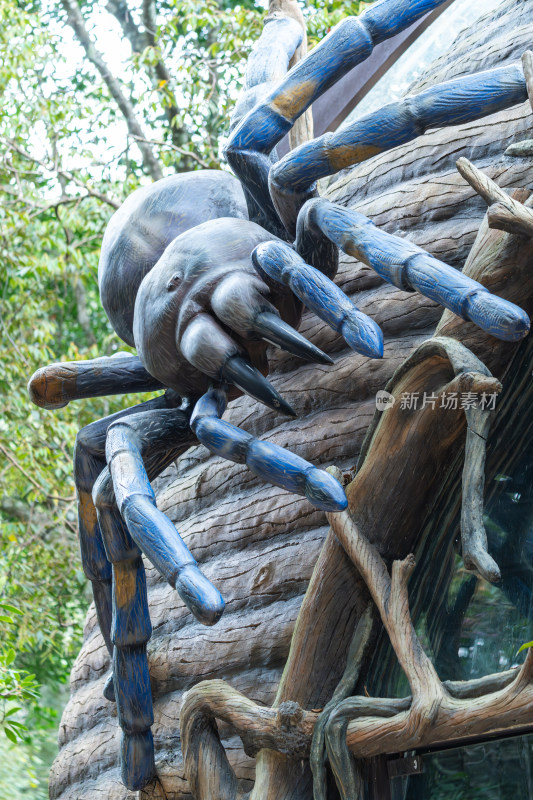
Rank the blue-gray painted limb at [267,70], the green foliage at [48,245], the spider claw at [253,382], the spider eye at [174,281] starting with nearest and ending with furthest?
the spider claw at [253,382] < the spider eye at [174,281] < the blue-gray painted limb at [267,70] < the green foliage at [48,245]

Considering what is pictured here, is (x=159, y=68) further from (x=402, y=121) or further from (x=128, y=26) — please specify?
(x=402, y=121)

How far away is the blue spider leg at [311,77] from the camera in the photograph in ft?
5.07

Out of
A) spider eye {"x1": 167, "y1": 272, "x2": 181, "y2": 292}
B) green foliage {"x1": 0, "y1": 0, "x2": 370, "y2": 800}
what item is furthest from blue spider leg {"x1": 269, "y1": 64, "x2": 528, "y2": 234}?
green foliage {"x1": 0, "y1": 0, "x2": 370, "y2": 800}

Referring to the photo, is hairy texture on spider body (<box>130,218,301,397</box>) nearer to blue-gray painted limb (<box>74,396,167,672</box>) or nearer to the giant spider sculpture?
the giant spider sculpture

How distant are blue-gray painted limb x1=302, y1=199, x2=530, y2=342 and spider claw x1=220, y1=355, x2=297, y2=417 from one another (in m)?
0.24

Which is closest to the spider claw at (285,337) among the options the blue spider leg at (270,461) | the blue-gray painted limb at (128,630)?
the blue spider leg at (270,461)

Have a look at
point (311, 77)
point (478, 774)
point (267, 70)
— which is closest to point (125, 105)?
point (267, 70)

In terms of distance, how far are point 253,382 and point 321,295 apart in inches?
8.2

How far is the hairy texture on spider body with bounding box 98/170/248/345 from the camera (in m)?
1.76

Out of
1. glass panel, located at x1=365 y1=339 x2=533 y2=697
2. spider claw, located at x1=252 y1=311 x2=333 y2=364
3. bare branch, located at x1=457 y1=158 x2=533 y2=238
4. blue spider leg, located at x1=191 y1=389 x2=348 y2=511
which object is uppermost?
bare branch, located at x1=457 y1=158 x2=533 y2=238

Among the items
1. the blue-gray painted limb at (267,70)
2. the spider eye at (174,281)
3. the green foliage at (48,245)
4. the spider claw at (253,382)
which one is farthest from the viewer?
the green foliage at (48,245)

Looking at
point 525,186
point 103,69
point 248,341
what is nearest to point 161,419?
point 248,341

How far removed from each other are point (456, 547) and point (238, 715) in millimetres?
437

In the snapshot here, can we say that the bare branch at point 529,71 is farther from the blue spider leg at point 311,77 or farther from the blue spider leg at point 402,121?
the blue spider leg at point 311,77
